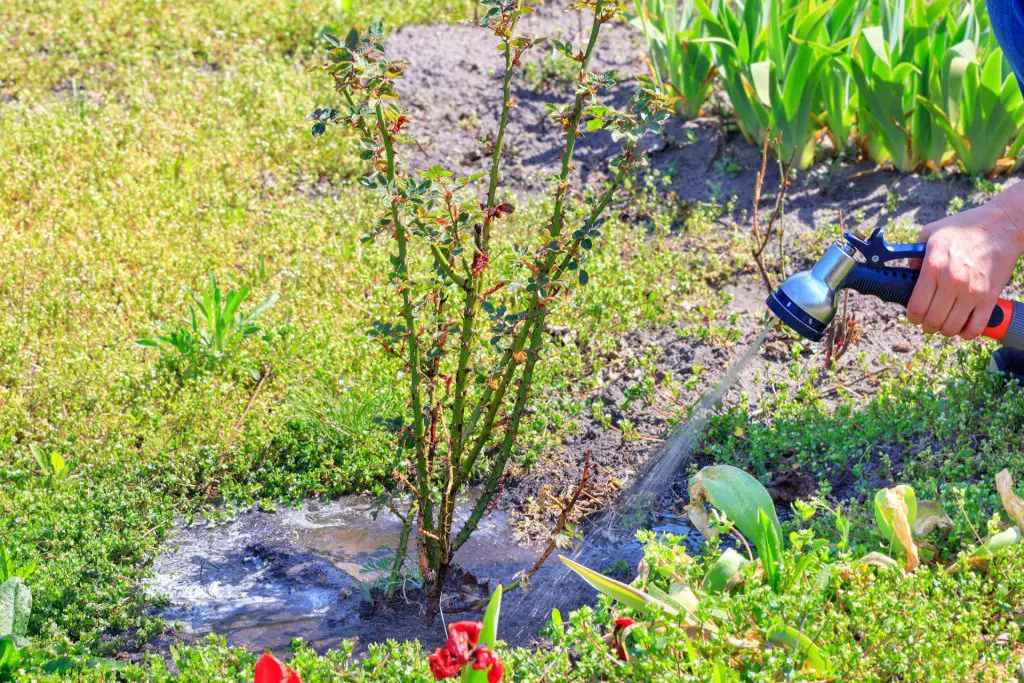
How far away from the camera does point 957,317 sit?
9.34 feet

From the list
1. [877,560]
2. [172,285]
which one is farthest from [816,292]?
[172,285]

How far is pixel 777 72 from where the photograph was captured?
4.50 metres

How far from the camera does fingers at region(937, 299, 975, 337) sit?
9.26ft

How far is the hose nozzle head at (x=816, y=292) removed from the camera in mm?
2879

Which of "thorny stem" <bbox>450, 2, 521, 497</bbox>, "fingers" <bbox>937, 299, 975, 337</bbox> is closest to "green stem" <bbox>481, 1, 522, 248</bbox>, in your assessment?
"thorny stem" <bbox>450, 2, 521, 497</bbox>

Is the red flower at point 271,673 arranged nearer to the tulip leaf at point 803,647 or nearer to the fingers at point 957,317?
the tulip leaf at point 803,647

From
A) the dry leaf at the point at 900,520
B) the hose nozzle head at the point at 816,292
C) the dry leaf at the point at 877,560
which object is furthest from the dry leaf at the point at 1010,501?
the hose nozzle head at the point at 816,292

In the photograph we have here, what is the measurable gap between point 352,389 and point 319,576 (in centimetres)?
81

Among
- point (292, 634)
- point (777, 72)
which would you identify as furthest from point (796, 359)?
point (292, 634)

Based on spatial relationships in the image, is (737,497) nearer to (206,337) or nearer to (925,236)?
(925,236)

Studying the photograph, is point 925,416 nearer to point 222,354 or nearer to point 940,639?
point 940,639

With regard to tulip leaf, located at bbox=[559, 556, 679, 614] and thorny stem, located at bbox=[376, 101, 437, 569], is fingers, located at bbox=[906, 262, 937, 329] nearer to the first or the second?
tulip leaf, located at bbox=[559, 556, 679, 614]

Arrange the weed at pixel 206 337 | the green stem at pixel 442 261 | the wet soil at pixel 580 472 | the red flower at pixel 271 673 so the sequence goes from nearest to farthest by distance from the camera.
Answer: the red flower at pixel 271 673 < the green stem at pixel 442 261 < the wet soil at pixel 580 472 < the weed at pixel 206 337

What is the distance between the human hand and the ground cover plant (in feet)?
1.59
